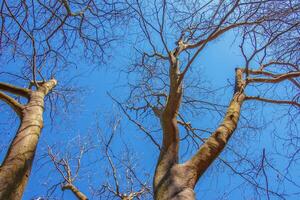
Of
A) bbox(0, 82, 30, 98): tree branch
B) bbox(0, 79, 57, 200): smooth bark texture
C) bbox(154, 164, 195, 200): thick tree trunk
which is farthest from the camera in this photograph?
bbox(0, 82, 30, 98): tree branch

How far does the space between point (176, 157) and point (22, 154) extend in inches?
50.4

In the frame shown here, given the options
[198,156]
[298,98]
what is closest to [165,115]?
[198,156]

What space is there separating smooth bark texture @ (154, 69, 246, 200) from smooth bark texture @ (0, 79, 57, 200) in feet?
3.42

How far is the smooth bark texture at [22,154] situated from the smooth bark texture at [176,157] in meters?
1.04

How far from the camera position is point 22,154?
277 centimetres

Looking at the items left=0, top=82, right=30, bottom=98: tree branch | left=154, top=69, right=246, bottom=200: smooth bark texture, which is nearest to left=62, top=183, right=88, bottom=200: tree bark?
left=0, top=82, right=30, bottom=98: tree branch

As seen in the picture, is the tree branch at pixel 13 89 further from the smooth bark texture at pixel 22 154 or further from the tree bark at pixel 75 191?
the tree bark at pixel 75 191

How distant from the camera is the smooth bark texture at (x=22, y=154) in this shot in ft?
8.09

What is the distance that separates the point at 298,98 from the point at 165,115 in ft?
6.09

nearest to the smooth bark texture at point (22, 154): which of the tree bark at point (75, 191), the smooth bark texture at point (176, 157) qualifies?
the smooth bark texture at point (176, 157)

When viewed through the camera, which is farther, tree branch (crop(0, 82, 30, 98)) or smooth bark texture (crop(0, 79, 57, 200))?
tree branch (crop(0, 82, 30, 98))

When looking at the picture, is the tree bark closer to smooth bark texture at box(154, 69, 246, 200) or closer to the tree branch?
the tree branch

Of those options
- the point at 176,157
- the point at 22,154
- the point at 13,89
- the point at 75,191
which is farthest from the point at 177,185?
the point at 75,191

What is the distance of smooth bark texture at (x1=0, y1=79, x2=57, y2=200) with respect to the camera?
246 cm
